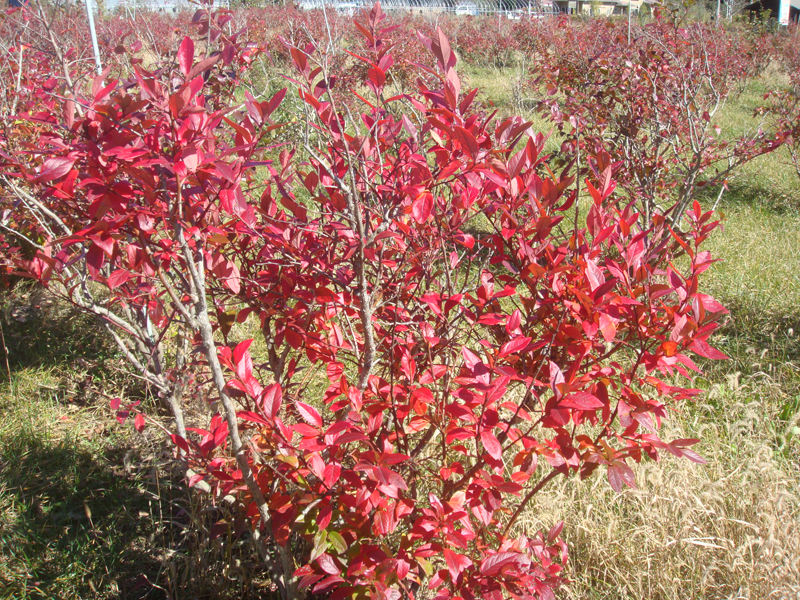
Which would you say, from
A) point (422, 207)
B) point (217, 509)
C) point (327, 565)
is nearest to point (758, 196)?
point (422, 207)

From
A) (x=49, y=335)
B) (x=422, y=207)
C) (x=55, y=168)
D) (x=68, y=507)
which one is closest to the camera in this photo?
(x=55, y=168)

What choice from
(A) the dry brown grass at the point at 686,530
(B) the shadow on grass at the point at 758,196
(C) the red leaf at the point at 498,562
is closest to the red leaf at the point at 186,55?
(C) the red leaf at the point at 498,562

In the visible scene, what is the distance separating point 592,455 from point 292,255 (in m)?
0.84

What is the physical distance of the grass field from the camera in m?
1.84

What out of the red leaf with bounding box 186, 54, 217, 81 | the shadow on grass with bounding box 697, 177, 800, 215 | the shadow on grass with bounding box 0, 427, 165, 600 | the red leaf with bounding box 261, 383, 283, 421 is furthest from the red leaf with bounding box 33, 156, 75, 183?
the shadow on grass with bounding box 697, 177, 800, 215

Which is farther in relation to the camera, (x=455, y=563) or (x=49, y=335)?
(x=49, y=335)

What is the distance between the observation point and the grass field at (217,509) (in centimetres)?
184

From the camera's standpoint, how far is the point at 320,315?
5.10 ft

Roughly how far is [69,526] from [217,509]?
764mm

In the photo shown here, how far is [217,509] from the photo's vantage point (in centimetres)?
189

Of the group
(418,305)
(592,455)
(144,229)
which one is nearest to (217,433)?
(144,229)

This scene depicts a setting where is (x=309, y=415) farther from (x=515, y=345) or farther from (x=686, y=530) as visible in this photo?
(x=686, y=530)

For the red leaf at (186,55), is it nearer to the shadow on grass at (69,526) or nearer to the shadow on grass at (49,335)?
the shadow on grass at (69,526)

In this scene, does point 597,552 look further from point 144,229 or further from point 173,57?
point 173,57
